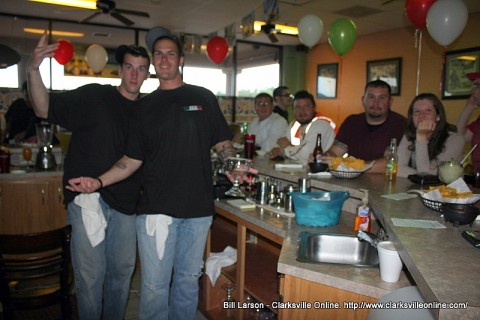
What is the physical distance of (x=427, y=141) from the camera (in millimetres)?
2539

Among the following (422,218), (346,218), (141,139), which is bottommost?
(346,218)

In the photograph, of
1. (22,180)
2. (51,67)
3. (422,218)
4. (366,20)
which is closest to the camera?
(422,218)

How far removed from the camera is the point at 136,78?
221 cm

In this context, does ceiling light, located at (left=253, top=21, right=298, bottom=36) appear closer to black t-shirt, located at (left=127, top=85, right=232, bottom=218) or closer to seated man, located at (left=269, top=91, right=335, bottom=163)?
seated man, located at (left=269, top=91, right=335, bottom=163)

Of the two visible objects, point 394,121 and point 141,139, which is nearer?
point 141,139

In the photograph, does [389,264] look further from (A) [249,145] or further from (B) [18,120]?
(B) [18,120]

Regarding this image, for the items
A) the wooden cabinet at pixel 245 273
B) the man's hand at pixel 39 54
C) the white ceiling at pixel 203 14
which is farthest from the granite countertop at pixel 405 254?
the white ceiling at pixel 203 14

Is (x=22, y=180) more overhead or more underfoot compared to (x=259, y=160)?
more underfoot

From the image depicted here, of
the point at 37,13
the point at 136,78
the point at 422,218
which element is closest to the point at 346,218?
the point at 422,218

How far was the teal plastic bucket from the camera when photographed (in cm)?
211

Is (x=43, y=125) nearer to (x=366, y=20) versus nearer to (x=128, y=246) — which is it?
(x=128, y=246)

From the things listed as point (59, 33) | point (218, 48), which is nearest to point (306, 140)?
point (218, 48)

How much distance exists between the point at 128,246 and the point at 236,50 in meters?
8.11

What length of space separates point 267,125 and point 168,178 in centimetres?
324
